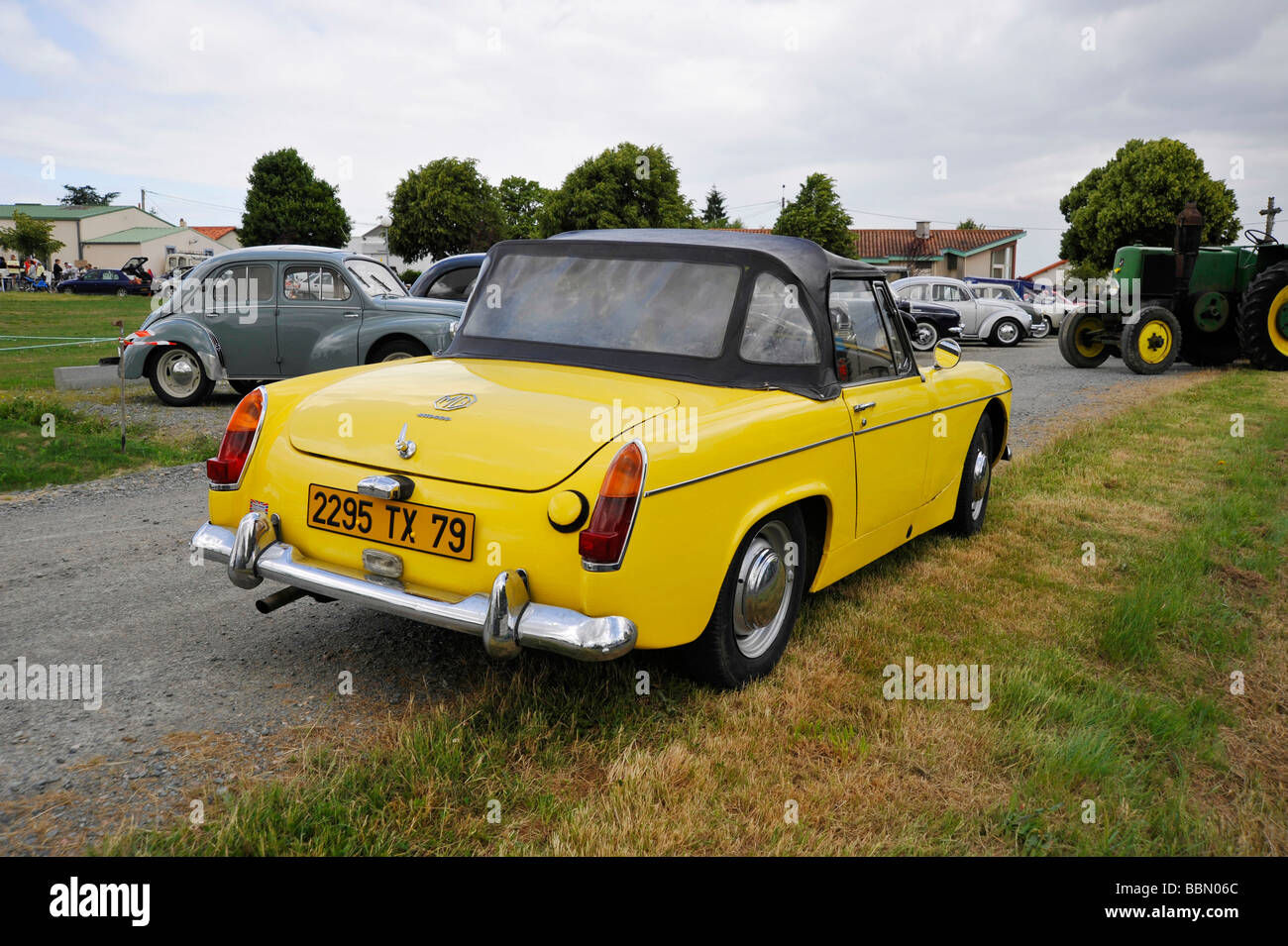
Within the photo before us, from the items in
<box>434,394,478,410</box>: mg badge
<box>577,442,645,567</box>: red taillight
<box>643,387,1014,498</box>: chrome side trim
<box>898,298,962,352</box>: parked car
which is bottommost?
<box>577,442,645,567</box>: red taillight

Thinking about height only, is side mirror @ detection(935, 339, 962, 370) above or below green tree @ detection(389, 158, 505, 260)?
below

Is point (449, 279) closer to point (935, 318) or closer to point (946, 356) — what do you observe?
point (946, 356)

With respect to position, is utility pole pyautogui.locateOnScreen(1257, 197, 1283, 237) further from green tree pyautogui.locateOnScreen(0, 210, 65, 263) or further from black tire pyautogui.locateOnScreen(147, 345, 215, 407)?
green tree pyautogui.locateOnScreen(0, 210, 65, 263)

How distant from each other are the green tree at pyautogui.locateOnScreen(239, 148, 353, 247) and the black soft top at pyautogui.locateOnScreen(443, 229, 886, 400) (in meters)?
57.5

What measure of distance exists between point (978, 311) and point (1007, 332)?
84 cm

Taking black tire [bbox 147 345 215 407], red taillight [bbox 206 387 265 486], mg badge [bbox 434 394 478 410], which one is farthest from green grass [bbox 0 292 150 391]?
mg badge [bbox 434 394 478 410]

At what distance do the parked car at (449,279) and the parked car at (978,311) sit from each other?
43.1 feet

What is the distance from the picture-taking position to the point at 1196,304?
16.3 metres

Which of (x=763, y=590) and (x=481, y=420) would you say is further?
(x=763, y=590)

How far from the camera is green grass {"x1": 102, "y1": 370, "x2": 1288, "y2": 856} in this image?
8.39 feet

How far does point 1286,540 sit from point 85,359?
16.5 m

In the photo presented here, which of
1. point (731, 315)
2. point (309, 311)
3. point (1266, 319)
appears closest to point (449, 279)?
point (309, 311)

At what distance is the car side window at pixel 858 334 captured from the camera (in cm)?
401

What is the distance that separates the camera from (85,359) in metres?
15.5
